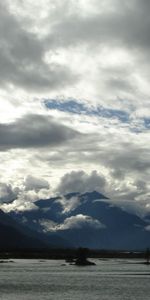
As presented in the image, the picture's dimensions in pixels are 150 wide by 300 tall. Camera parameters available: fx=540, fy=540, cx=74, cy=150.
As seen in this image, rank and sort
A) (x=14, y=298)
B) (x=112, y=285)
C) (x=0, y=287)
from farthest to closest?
(x=112, y=285) → (x=0, y=287) → (x=14, y=298)

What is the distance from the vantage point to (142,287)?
142625 mm

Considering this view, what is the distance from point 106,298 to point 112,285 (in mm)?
35254

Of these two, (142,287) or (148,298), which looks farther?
(142,287)

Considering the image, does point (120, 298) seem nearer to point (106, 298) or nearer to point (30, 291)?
point (106, 298)

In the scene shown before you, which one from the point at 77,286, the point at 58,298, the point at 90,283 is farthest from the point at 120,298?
the point at 90,283

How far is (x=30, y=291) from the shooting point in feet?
425

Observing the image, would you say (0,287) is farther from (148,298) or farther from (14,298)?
(148,298)

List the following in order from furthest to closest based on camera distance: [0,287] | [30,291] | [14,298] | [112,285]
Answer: [112,285] < [0,287] < [30,291] < [14,298]

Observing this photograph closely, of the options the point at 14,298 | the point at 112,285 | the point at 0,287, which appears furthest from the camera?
the point at 112,285

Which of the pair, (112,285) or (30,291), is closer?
(30,291)

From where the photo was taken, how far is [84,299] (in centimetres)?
11369

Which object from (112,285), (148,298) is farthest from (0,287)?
(148,298)

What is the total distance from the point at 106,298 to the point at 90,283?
4286cm

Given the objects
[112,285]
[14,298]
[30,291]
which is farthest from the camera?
[112,285]
